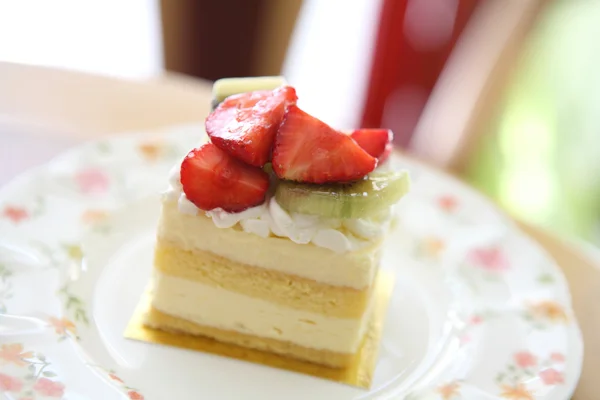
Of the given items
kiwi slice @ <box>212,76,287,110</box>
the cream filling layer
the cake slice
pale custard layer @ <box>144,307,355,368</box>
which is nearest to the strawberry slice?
the cake slice

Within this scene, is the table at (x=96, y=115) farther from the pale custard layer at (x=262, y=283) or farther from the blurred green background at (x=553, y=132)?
the pale custard layer at (x=262, y=283)

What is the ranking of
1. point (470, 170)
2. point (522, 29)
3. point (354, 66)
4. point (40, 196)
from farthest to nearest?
point (354, 66) < point (470, 170) < point (522, 29) < point (40, 196)

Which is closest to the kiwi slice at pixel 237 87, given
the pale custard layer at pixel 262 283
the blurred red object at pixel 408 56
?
the pale custard layer at pixel 262 283

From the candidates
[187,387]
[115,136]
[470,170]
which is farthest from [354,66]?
[187,387]

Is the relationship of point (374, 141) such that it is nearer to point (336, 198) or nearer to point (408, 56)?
point (336, 198)

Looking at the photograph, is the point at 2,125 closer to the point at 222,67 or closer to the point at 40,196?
the point at 40,196

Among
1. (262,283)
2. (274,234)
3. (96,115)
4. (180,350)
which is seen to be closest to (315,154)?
(274,234)

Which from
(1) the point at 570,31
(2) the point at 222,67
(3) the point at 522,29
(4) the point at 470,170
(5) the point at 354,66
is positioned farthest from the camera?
(5) the point at 354,66
